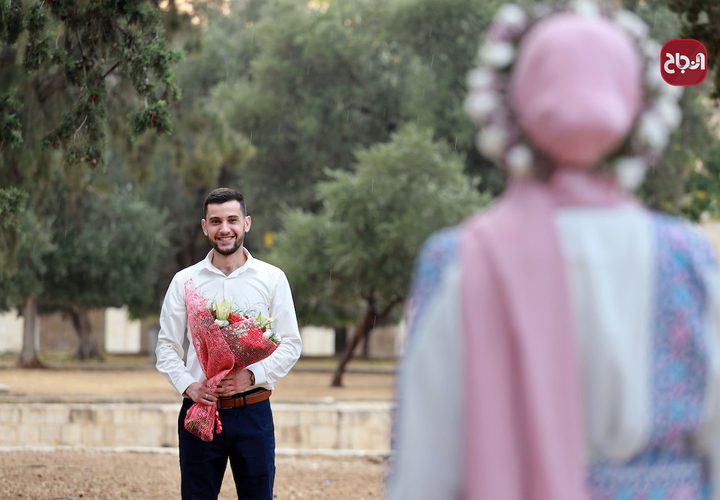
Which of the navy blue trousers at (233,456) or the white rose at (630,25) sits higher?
the white rose at (630,25)

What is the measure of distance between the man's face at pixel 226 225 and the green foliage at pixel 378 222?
2389 cm

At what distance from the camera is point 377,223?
30.7 metres

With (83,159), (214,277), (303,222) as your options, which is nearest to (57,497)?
(83,159)

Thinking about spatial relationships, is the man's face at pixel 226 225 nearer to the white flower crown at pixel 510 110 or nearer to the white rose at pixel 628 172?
the white flower crown at pixel 510 110

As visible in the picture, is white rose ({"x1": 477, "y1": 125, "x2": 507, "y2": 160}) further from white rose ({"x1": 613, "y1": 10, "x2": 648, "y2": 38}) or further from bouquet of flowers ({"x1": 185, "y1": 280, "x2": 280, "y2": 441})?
bouquet of flowers ({"x1": 185, "y1": 280, "x2": 280, "y2": 441})

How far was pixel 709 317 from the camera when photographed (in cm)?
244

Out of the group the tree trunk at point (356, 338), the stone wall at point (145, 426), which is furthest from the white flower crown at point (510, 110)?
the tree trunk at point (356, 338)

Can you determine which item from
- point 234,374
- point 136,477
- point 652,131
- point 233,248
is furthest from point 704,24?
point 652,131

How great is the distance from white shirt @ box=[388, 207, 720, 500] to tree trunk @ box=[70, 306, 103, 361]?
39.8m

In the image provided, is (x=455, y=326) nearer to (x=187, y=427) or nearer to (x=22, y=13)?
(x=187, y=427)

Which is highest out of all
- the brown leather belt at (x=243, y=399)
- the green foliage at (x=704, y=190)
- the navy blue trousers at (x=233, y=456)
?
the green foliage at (x=704, y=190)

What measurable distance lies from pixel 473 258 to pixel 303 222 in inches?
1178

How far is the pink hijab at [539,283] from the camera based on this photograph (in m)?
2.24

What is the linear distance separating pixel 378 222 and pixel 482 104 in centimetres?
2830
